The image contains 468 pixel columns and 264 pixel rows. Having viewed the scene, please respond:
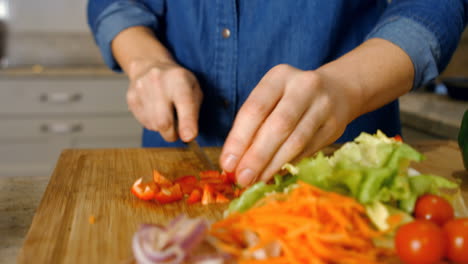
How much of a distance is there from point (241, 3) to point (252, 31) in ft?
0.30

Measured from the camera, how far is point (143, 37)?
57.7 inches

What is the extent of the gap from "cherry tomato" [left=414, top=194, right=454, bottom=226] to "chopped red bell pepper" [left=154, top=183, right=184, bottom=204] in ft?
1.76

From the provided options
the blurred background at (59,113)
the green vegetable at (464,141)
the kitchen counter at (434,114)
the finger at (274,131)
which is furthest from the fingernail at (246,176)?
the blurred background at (59,113)

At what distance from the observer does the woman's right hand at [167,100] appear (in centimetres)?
119

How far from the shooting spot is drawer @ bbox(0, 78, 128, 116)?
3.26 m

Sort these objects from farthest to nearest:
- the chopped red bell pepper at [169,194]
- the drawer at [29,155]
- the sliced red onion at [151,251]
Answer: the drawer at [29,155], the chopped red bell pepper at [169,194], the sliced red onion at [151,251]

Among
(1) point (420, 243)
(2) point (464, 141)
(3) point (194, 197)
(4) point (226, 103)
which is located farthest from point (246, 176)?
(2) point (464, 141)

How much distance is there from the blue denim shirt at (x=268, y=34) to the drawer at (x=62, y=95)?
72.3 inches

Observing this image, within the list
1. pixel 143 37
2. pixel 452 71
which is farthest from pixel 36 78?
pixel 452 71

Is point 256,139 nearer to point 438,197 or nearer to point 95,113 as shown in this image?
point 438,197

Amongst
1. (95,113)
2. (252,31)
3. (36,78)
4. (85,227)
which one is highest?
(252,31)

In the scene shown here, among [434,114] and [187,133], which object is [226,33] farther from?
[434,114]

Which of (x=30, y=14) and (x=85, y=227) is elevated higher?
(x=85, y=227)

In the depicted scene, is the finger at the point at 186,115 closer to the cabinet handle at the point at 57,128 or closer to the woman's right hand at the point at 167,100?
the woman's right hand at the point at 167,100
